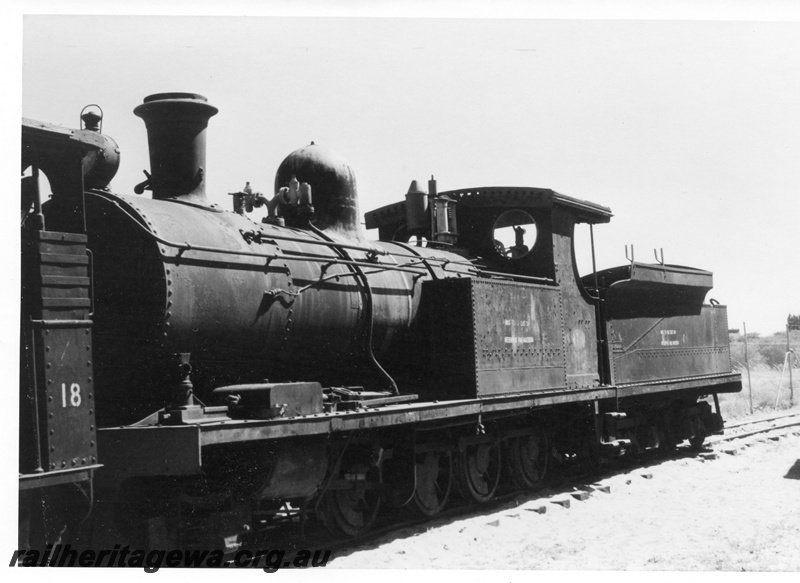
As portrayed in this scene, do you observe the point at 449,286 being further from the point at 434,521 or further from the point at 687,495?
the point at 687,495

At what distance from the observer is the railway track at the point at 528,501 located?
6766mm

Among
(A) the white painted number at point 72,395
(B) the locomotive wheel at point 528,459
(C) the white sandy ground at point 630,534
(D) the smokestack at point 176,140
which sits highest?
(D) the smokestack at point 176,140

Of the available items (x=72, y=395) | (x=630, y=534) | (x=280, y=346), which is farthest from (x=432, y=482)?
(x=72, y=395)

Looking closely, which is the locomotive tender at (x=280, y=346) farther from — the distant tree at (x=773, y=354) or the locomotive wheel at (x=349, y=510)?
the distant tree at (x=773, y=354)

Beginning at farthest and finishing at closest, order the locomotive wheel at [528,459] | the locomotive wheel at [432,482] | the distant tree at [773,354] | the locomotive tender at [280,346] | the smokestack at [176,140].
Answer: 1. the distant tree at [773,354]
2. the locomotive wheel at [528,459]
3. the locomotive wheel at [432,482]
4. the smokestack at [176,140]
5. the locomotive tender at [280,346]

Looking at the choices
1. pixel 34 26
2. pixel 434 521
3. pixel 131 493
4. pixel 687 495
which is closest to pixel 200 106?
pixel 34 26

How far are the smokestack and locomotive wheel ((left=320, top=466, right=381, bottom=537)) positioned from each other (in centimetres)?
261

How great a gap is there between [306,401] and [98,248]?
5.80ft

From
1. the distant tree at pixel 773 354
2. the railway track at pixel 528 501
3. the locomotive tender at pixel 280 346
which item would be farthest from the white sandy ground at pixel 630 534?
the distant tree at pixel 773 354

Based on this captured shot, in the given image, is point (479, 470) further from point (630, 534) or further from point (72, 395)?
point (72, 395)

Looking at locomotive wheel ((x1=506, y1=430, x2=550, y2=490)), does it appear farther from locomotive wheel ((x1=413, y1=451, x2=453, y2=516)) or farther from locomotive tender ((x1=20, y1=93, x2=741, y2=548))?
locomotive wheel ((x1=413, y1=451, x2=453, y2=516))

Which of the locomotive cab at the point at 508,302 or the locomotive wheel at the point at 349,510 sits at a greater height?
the locomotive cab at the point at 508,302

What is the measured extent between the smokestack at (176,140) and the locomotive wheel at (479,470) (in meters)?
3.80

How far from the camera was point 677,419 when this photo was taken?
41.7 feet
